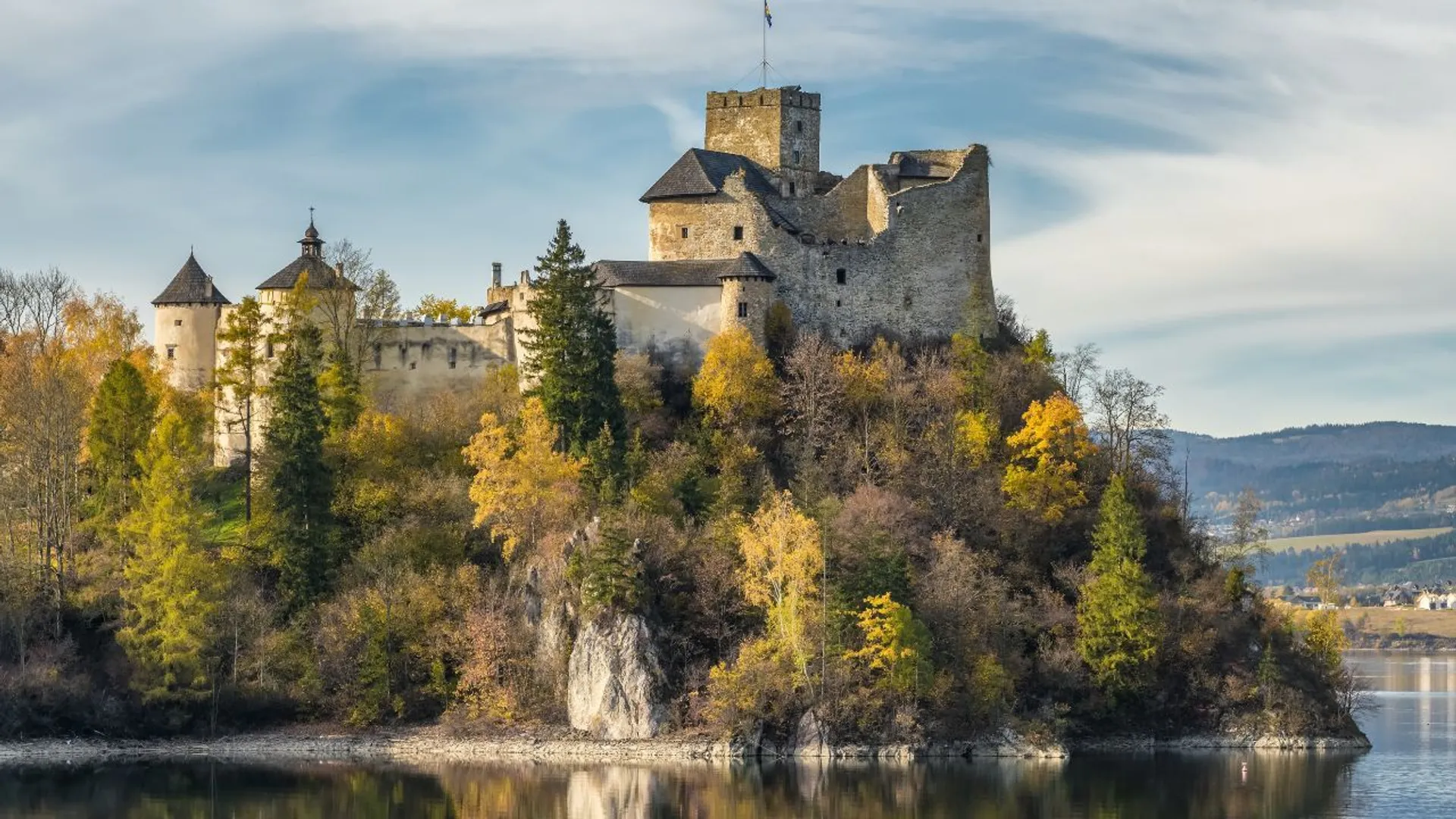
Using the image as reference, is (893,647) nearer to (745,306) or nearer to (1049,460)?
(1049,460)

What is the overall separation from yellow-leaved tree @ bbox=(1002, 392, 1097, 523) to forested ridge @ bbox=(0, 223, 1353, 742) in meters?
0.14

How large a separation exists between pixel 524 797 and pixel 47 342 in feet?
113

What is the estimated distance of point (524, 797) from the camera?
163 feet

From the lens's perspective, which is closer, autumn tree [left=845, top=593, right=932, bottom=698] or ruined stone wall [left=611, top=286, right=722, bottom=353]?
autumn tree [left=845, top=593, right=932, bottom=698]

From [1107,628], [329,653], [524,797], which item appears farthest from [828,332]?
[524,797]

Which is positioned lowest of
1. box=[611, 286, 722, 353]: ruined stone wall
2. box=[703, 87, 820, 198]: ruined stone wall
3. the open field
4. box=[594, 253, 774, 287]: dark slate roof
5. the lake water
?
the open field

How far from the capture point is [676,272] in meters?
69.9

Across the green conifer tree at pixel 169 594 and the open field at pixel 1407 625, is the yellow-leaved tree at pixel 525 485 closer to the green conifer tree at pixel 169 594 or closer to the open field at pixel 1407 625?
the green conifer tree at pixel 169 594

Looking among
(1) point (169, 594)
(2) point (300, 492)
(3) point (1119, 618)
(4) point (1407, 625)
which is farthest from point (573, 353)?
(4) point (1407, 625)

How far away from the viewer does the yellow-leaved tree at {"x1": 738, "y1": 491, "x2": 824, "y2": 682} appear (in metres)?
56.9

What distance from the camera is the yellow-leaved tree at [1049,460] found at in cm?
6525

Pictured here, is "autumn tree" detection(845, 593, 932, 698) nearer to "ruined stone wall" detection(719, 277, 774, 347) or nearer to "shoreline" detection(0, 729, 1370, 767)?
"shoreline" detection(0, 729, 1370, 767)

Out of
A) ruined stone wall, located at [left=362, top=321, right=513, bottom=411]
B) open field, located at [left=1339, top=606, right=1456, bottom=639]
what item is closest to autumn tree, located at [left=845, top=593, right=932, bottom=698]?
ruined stone wall, located at [left=362, top=321, right=513, bottom=411]

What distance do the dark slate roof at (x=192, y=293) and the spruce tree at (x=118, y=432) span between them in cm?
655
